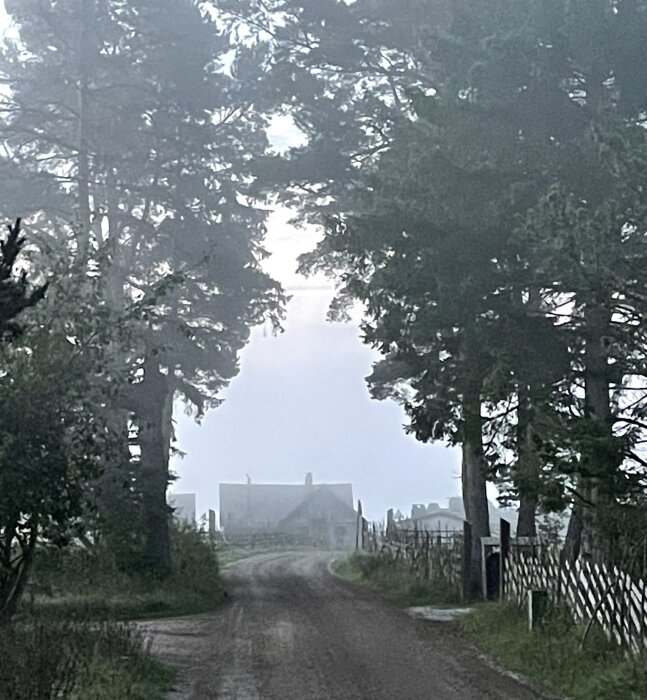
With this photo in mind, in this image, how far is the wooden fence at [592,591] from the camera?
16.6 metres

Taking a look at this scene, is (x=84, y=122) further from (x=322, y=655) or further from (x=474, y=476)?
(x=322, y=655)

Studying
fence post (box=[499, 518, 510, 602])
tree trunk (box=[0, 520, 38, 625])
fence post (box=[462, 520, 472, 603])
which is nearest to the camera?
tree trunk (box=[0, 520, 38, 625])

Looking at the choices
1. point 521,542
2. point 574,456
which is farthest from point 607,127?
point 521,542

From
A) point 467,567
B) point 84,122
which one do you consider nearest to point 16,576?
point 467,567

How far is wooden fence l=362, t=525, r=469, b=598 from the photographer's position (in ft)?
104

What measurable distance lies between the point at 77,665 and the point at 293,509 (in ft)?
386

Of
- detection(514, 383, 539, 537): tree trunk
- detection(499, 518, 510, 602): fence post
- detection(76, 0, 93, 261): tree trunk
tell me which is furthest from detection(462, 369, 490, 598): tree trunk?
detection(76, 0, 93, 261): tree trunk

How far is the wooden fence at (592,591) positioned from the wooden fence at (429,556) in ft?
25.5

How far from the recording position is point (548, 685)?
1568 cm

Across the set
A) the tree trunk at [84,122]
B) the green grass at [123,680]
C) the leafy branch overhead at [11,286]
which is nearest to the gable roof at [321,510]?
the tree trunk at [84,122]

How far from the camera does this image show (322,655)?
18.8m

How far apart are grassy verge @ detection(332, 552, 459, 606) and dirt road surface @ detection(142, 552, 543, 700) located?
54.6 inches

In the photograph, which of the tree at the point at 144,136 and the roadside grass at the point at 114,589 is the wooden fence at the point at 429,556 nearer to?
the roadside grass at the point at 114,589

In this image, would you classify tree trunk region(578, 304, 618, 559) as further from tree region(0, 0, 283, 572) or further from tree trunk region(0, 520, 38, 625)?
tree region(0, 0, 283, 572)
